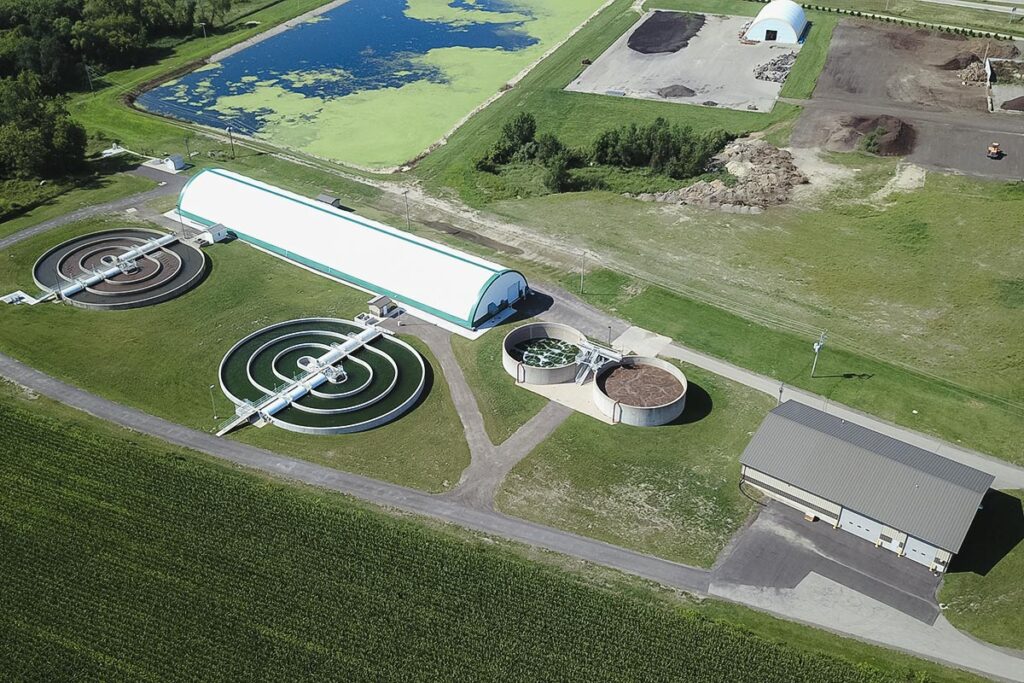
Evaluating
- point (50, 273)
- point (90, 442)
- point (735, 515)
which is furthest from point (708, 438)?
point (50, 273)

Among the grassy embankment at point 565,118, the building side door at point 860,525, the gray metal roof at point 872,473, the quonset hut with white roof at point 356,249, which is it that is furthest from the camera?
the grassy embankment at point 565,118

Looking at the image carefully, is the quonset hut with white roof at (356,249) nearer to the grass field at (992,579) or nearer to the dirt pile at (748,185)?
the dirt pile at (748,185)

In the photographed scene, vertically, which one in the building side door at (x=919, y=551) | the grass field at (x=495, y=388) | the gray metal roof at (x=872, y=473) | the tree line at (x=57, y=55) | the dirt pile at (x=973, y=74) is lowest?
the building side door at (x=919, y=551)

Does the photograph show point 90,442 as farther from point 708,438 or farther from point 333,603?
point 708,438

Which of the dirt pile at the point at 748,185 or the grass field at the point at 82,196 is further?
the dirt pile at the point at 748,185

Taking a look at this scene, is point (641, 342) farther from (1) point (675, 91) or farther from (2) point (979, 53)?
(2) point (979, 53)

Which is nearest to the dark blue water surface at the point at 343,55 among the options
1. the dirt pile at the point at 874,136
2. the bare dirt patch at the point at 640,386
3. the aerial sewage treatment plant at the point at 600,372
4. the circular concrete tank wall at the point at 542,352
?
the dirt pile at the point at 874,136

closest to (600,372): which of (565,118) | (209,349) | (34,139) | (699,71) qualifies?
(209,349)
